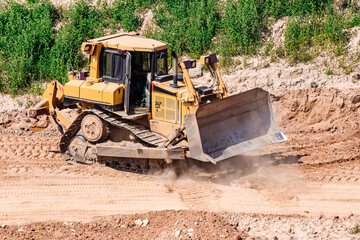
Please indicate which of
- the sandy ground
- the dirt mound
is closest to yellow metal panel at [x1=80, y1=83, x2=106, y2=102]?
the sandy ground

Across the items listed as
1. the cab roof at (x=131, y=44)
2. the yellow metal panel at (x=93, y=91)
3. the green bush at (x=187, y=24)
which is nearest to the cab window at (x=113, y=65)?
the cab roof at (x=131, y=44)

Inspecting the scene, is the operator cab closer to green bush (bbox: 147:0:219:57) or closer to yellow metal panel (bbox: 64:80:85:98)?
yellow metal panel (bbox: 64:80:85:98)

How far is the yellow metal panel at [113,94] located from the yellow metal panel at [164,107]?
0.72 meters

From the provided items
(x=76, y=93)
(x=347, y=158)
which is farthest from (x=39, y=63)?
(x=347, y=158)

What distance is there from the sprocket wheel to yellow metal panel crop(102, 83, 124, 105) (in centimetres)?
52

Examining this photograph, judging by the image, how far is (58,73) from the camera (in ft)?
55.2

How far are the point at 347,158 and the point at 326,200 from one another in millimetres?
2103

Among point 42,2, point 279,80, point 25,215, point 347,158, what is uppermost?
point 42,2

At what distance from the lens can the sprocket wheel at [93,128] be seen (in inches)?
457

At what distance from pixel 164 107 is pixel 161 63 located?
1048mm

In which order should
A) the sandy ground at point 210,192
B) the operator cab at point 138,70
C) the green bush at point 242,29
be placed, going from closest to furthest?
the sandy ground at point 210,192 < the operator cab at point 138,70 < the green bush at point 242,29

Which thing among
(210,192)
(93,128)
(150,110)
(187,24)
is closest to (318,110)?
(210,192)

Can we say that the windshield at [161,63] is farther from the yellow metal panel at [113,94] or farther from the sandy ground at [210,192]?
the sandy ground at [210,192]

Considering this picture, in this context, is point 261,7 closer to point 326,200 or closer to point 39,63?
point 39,63
